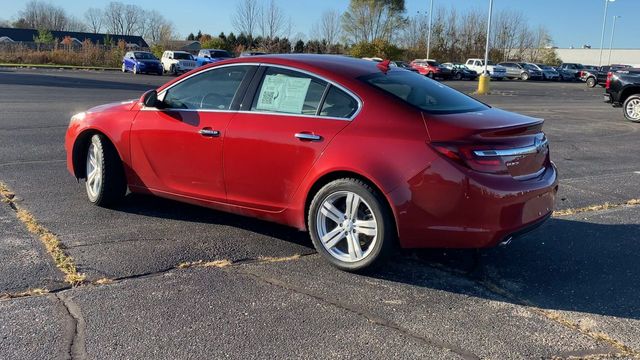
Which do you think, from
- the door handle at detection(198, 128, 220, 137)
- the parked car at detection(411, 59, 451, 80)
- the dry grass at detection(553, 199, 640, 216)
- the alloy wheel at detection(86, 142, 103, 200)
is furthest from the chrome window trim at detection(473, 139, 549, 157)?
the parked car at detection(411, 59, 451, 80)

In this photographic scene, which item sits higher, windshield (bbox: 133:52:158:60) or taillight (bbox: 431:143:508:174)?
taillight (bbox: 431:143:508:174)

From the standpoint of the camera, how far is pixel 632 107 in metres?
16.4

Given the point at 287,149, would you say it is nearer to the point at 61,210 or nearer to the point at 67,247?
the point at 67,247

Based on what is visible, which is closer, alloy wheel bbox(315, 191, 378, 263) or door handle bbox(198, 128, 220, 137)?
alloy wheel bbox(315, 191, 378, 263)

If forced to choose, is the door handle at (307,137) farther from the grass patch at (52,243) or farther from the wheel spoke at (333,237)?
the grass patch at (52,243)

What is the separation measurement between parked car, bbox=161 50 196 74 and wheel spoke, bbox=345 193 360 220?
36955mm

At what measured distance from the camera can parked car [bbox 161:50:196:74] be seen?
131ft

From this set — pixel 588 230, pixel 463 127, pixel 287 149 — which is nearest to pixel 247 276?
pixel 287 149

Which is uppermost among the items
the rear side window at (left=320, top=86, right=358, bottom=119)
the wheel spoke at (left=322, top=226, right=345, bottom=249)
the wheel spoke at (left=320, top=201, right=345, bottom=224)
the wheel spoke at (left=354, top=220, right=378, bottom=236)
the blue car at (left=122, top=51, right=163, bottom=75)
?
the rear side window at (left=320, top=86, right=358, bottom=119)

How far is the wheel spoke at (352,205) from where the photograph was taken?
4.24 m

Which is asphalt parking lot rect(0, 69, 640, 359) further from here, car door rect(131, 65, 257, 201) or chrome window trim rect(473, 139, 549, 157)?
chrome window trim rect(473, 139, 549, 157)

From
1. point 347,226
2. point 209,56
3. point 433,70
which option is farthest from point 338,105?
point 433,70

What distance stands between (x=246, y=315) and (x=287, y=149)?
1380mm

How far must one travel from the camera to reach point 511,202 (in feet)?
13.1
